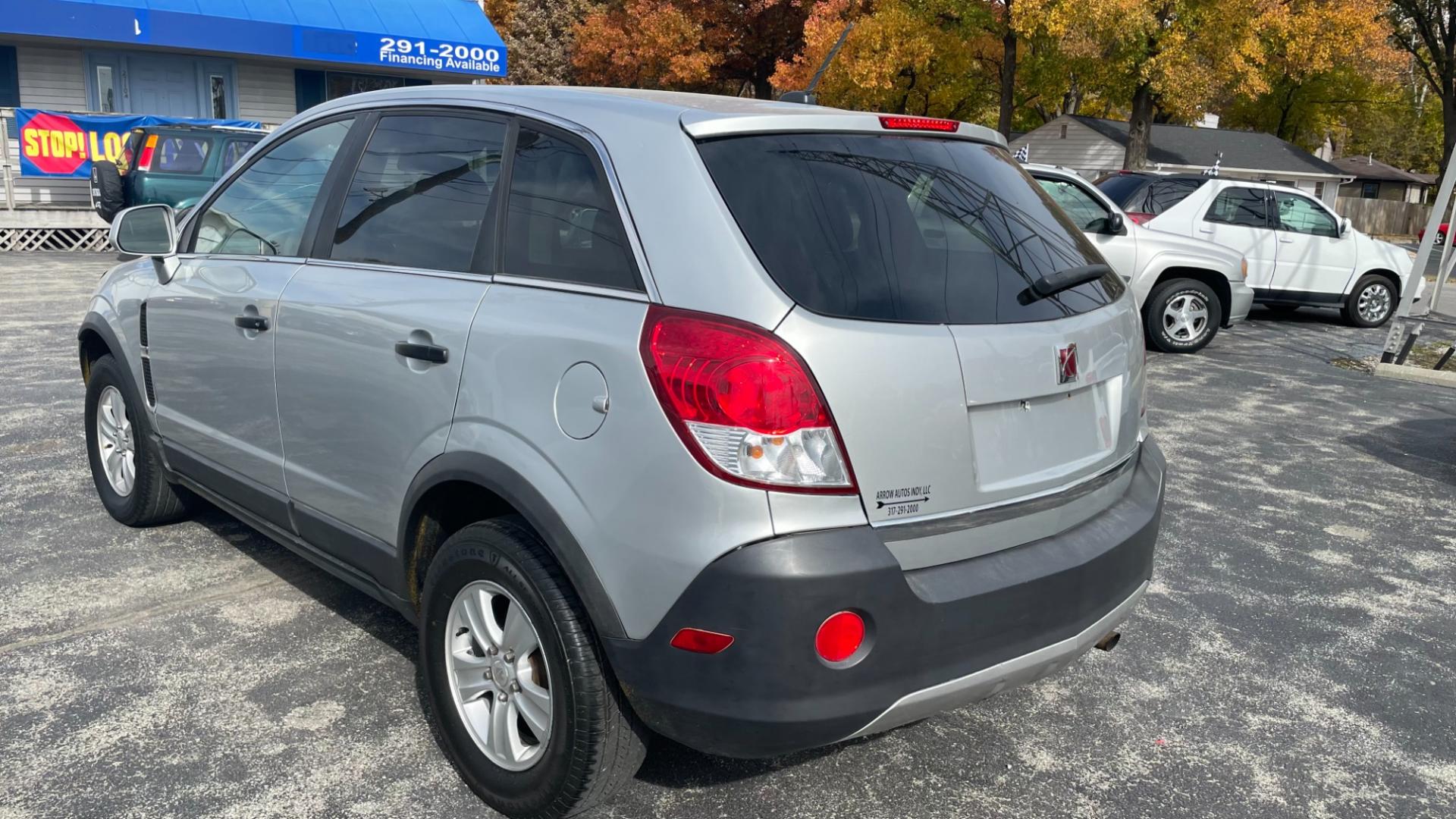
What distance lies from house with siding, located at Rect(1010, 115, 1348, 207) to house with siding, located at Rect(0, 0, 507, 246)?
25248 millimetres

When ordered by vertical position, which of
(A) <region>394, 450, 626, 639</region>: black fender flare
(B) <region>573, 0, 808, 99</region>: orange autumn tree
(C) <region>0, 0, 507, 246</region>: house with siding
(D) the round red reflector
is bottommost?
(D) the round red reflector

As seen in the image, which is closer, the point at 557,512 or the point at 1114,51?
the point at 557,512

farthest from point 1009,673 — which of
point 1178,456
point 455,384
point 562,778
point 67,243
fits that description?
point 67,243

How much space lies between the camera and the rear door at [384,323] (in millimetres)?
3012

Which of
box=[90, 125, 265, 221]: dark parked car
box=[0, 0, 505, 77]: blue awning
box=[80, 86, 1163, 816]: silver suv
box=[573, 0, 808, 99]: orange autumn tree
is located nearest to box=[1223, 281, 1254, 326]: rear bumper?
box=[80, 86, 1163, 816]: silver suv

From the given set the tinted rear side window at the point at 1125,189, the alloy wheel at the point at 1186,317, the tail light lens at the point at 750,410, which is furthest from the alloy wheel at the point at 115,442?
the tinted rear side window at the point at 1125,189

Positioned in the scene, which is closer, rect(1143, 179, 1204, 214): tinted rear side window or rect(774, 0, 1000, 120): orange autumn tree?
rect(1143, 179, 1204, 214): tinted rear side window

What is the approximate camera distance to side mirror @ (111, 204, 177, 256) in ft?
14.3

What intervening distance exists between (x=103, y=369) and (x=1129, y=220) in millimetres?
9583

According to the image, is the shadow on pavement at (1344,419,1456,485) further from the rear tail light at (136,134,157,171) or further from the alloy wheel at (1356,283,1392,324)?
the rear tail light at (136,134,157,171)

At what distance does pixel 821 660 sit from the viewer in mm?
2404

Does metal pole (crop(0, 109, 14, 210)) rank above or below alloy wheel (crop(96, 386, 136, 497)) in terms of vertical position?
above

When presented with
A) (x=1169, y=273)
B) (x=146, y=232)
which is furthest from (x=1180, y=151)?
(x=146, y=232)

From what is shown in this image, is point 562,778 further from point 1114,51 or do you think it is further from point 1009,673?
point 1114,51
